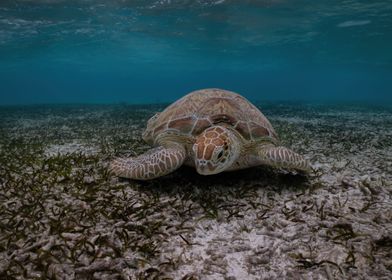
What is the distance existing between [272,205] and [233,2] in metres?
20.8

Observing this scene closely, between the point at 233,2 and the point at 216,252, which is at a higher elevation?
the point at 233,2

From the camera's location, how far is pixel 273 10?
22828 mm

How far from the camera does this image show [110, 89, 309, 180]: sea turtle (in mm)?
3646

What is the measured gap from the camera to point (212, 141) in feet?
11.6

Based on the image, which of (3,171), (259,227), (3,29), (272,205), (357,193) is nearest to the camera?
(259,227)

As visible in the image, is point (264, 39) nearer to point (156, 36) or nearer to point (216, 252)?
point (156, 36)

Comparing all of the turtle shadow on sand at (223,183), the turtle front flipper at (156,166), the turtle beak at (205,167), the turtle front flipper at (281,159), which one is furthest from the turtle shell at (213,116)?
the turtle beak at (205,167)

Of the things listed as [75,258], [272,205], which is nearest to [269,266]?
[272,205]

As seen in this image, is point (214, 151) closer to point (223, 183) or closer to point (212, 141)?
point (212, 141)

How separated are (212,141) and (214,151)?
16 cm

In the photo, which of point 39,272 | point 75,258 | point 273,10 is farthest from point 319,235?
point 273,10

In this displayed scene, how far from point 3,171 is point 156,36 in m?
29.9

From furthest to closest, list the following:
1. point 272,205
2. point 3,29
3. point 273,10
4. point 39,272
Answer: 1. point 3,29
2. point 273,10
3. point 272,205
4. point 39,272

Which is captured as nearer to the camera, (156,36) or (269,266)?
(269,266)
